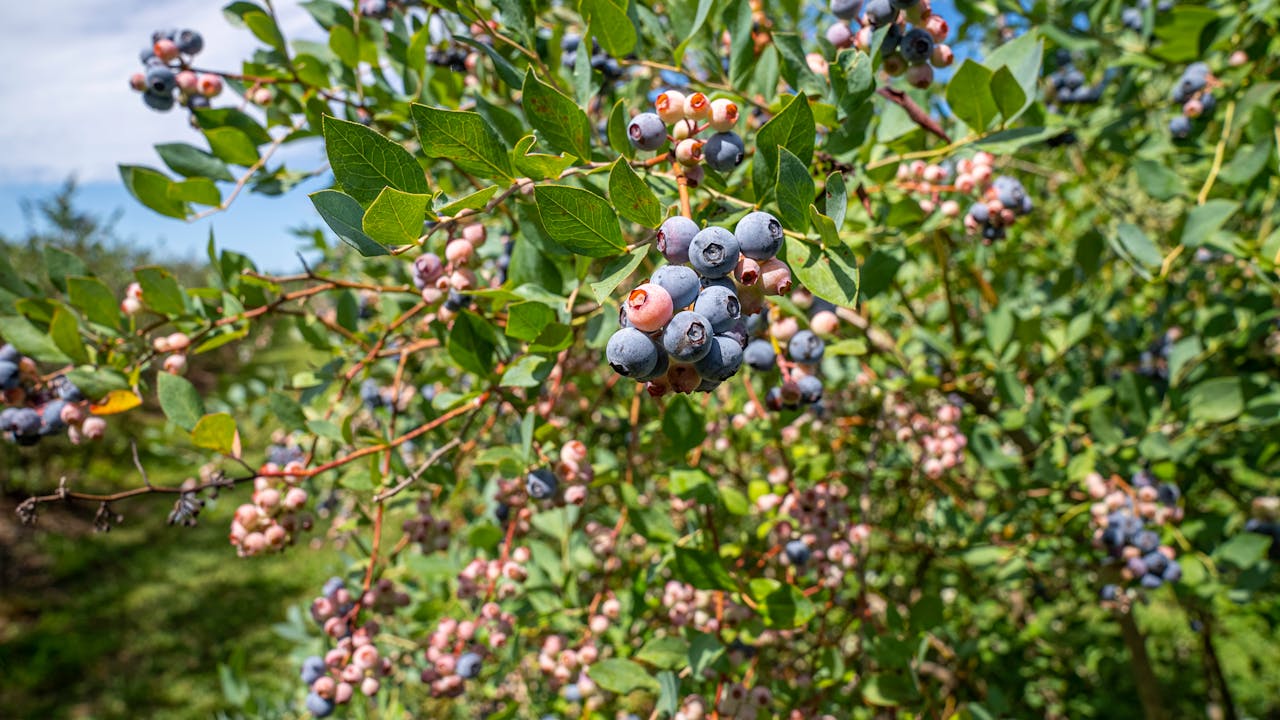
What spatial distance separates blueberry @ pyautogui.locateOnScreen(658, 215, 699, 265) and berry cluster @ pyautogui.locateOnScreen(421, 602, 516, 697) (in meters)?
1.15

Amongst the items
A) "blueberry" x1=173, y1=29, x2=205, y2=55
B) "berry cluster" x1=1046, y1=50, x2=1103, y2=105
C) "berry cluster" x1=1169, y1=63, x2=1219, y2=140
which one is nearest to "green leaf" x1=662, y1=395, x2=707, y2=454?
"blueberry" x1=173, y1=29, x2=205, y2=55

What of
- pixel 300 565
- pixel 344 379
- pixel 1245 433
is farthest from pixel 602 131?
pixel 300 565

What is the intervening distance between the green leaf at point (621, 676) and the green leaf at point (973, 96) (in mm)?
1218

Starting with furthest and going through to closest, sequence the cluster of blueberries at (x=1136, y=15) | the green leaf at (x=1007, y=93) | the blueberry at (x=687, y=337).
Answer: the cluster of blueberries at (x=1136, y=15) → the green leaf at (x=1007, y=93) → the blueberry at (x=687, y=337)

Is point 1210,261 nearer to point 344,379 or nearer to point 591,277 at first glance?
point 591,277

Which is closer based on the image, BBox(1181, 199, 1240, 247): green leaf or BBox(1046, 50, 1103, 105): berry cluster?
BBox(1181, 199, 1240, 247): green leaf

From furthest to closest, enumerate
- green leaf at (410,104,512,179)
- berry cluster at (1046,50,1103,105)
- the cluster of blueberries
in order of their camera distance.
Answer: berry cluster at (1046,50,1103,105)
the cluster of blueberries
green leaf at (410,104,512,179)

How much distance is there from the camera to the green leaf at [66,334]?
1.31m

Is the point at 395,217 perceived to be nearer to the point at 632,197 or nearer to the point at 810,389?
the point at 632,197

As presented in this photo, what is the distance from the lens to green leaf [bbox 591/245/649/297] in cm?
69

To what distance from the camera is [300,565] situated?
7832 mm

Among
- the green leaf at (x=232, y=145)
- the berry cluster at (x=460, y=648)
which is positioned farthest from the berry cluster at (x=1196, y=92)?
the green leaf at (x=232, y=145)

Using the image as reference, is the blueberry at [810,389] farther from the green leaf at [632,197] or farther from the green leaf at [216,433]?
the green leaf at [216,433]

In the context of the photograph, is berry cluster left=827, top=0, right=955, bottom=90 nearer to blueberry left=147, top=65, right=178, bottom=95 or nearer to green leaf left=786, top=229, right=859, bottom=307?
green leaf left=786, top=229, right=859, bottom=307
